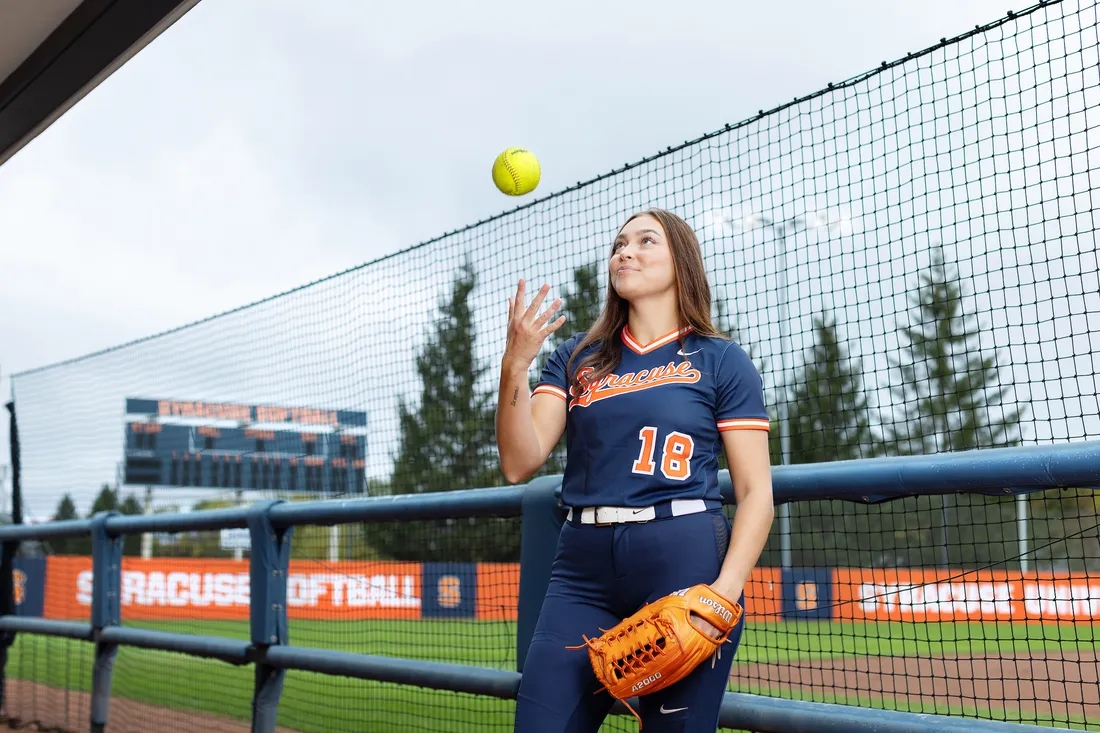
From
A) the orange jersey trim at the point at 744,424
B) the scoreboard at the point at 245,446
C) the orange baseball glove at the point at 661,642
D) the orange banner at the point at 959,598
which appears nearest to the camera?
the orange baseball glove at the point at 661,642

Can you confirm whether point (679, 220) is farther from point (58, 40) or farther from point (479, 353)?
point (479, 353)

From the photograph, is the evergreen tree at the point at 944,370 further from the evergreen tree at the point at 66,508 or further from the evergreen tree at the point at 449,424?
the evergreen tree at the point at 66,508

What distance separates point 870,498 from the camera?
2451 mm

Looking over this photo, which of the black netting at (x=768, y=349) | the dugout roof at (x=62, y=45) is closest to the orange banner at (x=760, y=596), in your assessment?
the black netting at (x=768, y=349)

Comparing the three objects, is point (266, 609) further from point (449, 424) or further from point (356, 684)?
point (449, 424)

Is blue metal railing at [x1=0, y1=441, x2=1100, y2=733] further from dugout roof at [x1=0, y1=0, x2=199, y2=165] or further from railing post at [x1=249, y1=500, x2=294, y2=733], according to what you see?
dugout roof at [x1=0, y1=0, x2=199, y2=165]

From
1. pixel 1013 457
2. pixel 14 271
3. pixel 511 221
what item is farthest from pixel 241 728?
pixel 14 271

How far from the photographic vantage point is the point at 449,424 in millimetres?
9148

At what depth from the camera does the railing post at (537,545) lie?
9.79ft

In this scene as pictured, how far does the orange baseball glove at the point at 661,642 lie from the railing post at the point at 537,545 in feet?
2.98

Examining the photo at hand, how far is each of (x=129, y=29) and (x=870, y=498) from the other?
9.79ft

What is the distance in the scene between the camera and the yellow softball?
3705mm

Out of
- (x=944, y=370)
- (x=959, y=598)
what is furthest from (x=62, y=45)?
(x=959, y=598)

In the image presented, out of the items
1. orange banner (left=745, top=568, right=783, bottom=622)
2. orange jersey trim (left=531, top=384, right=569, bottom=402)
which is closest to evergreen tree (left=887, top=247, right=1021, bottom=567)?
orange banner (left=745, top=568, right=783, bottom=622)
